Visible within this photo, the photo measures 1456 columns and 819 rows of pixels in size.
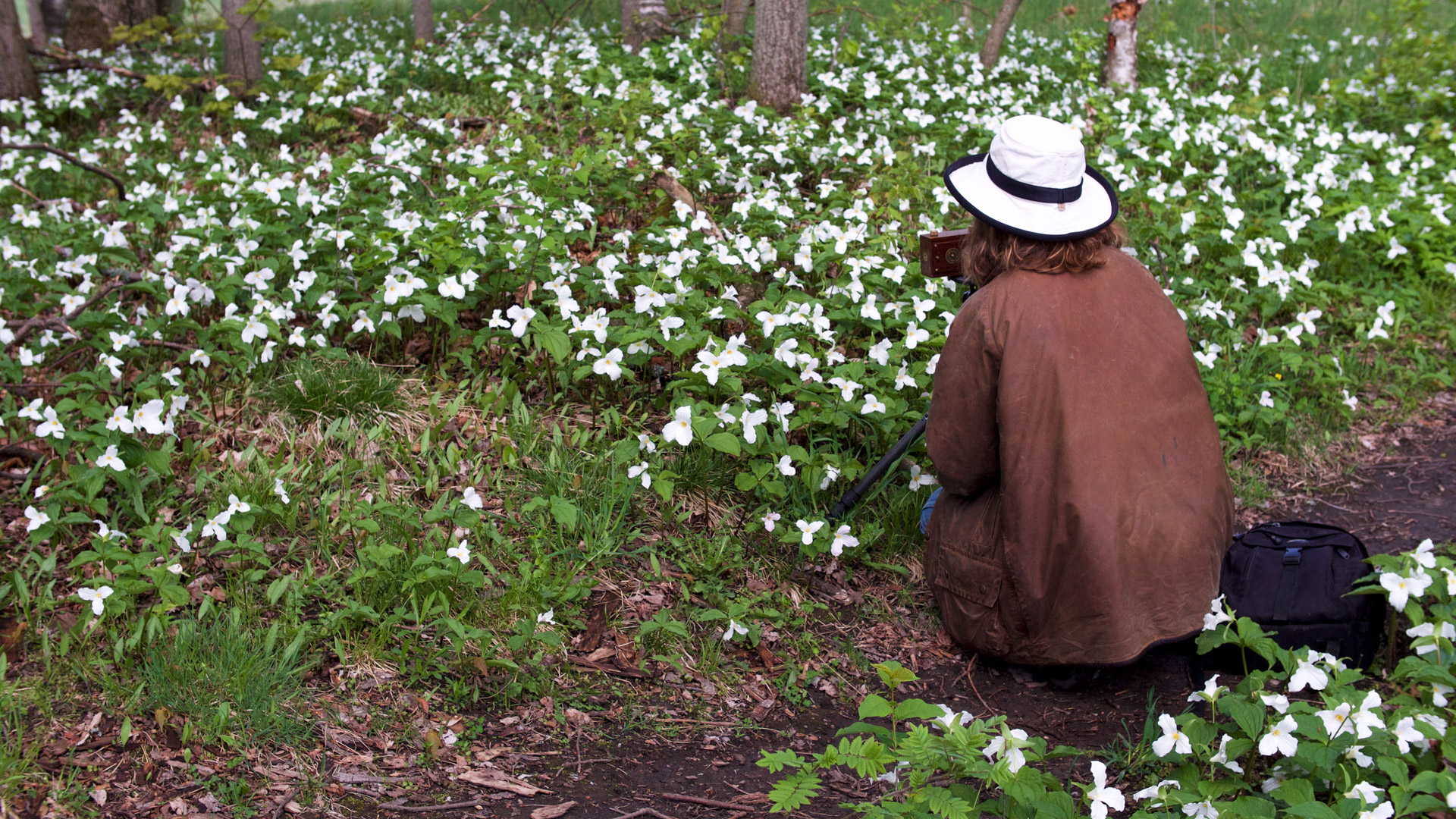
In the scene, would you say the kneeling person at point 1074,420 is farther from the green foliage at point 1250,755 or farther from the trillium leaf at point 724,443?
the trillium leaf at point 724,443

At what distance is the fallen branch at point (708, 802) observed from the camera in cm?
236

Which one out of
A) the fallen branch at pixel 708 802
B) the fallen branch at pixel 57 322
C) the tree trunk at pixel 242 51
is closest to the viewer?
the fallen branch at pixel 708 802

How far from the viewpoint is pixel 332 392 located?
3648 millimetres

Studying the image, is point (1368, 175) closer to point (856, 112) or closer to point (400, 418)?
point (856, 112)

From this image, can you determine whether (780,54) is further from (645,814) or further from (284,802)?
(284,802)

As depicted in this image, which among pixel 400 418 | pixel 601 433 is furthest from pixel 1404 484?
pixel 400 418

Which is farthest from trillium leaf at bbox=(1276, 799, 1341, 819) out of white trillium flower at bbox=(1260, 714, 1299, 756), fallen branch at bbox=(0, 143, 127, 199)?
fallen branch at bbox=(0, 143, 127, 199)

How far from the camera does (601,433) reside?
3598mm

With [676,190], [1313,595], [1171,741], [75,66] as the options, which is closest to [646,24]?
[676,190]

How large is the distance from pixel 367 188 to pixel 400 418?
198cm

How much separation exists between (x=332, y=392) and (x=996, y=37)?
245 inches

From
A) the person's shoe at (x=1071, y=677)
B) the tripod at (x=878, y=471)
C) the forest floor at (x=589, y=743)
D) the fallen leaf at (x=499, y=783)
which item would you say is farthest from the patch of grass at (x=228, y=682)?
the person's shoe at (x=1071, y=677)

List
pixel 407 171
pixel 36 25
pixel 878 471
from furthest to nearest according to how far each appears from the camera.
→ pixel 36 25, pixel 407 171, pixel 878 471

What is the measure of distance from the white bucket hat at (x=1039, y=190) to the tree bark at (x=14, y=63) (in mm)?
6904
